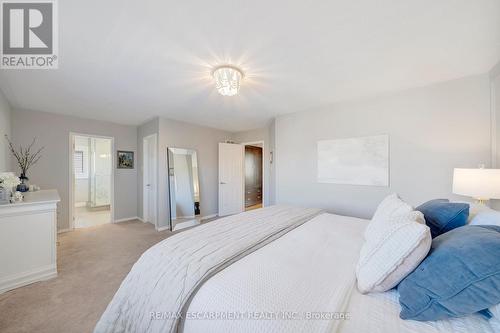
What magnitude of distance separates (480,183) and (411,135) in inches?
37.8

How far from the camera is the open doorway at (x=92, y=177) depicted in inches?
218

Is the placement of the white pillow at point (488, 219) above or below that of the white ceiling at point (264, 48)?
below

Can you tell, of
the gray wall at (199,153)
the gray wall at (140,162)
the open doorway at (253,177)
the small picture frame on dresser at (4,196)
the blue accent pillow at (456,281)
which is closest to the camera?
the blue accent pillow at (456,281)

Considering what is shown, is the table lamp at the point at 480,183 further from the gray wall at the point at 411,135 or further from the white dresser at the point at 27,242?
the white dresser at the point at 27,242

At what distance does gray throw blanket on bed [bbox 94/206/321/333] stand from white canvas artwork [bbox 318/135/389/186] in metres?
1.93

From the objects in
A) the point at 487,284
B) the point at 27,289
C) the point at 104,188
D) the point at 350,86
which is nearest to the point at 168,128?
the point at 27,289

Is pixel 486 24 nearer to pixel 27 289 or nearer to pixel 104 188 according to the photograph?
pixel 27 289

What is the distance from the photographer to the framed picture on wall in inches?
172

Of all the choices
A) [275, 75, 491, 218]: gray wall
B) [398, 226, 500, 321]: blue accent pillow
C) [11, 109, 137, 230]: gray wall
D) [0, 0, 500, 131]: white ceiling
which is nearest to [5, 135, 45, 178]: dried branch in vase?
[11, 109, 137, 230]: gray wall

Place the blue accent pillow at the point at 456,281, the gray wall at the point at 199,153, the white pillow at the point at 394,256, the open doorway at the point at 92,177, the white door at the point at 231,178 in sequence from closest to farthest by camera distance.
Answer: the blue accent pillow at the point at 456,281 → the white pillow at the point at 394,256 → the gray wall at the point at 199,153 → the white door at the point at 231,178 → the open doorway at the point at 92,177

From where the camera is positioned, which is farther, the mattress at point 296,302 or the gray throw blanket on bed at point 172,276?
the gray throw blanket on bed at point 172,276

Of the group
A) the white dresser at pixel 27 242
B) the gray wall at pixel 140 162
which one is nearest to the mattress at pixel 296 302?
the white dresser at pixel 27 242

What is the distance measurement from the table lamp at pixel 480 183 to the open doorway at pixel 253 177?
4.80m

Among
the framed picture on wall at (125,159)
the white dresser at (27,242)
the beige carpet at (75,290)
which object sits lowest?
the beige carpet at (75,290)
